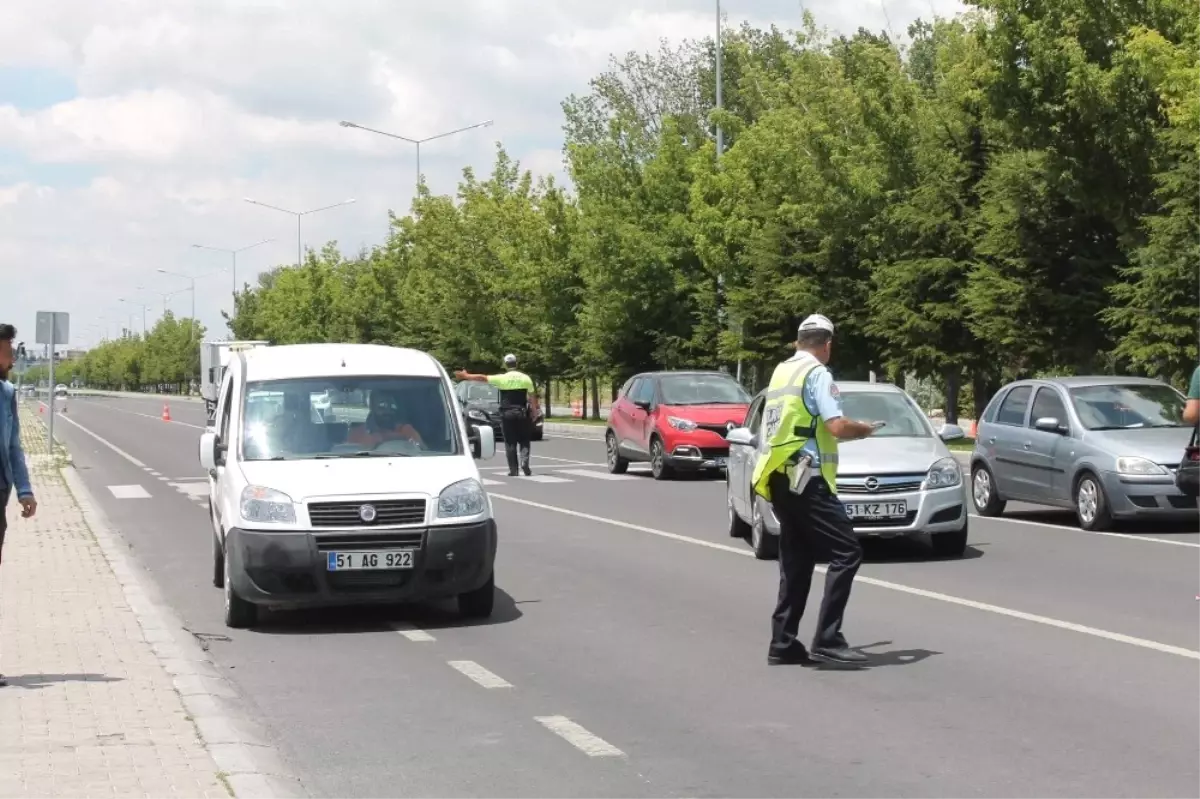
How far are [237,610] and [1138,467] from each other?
9694mm

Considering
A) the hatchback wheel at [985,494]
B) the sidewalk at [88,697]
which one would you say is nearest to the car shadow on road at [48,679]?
the sidewalk at [88,697]

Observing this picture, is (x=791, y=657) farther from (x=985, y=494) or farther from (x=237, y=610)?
(x=985, y=494)

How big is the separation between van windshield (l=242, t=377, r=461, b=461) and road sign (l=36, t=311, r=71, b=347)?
23254 millimetres

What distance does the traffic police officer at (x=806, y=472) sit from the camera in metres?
9.69

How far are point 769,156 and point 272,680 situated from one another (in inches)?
1368

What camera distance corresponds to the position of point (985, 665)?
32.8 feet

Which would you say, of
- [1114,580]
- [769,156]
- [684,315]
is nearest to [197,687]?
[1114,580]

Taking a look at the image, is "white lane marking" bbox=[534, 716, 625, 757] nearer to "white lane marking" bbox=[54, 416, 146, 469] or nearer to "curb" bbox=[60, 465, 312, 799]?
"curb" bbox=[60, 465, 312, 799]

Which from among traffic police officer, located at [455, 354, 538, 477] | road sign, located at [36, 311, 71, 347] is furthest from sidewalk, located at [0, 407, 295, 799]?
road sign, located at [36, 311, 71, 347]

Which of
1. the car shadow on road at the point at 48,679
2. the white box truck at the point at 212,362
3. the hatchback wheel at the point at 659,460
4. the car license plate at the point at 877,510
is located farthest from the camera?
the white box truck at the point at 212,362

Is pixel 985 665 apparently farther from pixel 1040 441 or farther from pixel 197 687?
pixel 1040 441

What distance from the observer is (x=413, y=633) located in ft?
38.3

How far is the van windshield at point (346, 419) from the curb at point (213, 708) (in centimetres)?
139

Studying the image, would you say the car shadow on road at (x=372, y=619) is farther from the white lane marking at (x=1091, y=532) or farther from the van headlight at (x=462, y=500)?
the white lane marking at (x=1091, y=532)
